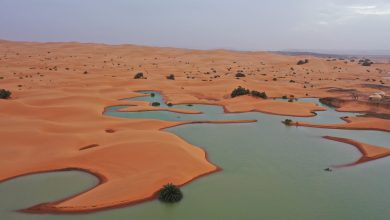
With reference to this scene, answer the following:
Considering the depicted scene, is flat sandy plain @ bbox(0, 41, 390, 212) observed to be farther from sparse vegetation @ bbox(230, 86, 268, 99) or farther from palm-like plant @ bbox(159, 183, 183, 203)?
sparse vegetation @ bbox(230, 86, 268, 99)

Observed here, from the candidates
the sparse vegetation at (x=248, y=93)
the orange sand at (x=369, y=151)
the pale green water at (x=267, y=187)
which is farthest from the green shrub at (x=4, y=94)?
the orange sand at (x=369, y=151)

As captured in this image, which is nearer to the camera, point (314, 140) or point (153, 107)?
point (314, 140)

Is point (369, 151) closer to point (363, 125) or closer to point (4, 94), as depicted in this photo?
point (363, 125)

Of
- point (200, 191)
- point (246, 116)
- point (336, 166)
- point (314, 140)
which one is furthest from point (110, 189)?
point (246, 116)

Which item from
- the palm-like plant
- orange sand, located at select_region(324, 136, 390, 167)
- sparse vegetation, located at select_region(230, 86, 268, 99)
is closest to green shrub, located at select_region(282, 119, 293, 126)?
orange sand, located at select_region(324, 136, 390, 167)

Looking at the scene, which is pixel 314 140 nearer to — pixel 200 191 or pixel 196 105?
pixel 200 191

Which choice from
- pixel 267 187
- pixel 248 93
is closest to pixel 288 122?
pixel 248 93

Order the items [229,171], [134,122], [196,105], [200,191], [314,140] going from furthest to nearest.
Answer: [196,105] → [134,122] → [314,140] → [229,171] → [200,191]

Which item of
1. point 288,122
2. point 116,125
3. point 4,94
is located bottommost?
point 288,122
